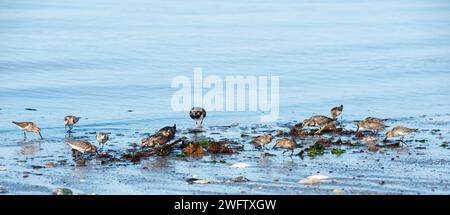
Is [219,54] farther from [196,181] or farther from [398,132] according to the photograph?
[196,181]

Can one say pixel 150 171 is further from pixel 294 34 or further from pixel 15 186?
pixel 294 34

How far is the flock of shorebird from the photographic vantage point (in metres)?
15.6

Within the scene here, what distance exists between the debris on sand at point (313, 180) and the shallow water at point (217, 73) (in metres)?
0.20

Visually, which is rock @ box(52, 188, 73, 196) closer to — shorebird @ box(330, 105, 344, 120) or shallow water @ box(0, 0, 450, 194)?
shallow water @ box(0, 0, 450, 194)

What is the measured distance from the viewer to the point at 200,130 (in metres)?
18.0

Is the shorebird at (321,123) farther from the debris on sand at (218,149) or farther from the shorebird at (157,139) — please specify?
the shorebird at (157,139)

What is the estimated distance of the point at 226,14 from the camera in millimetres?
36656

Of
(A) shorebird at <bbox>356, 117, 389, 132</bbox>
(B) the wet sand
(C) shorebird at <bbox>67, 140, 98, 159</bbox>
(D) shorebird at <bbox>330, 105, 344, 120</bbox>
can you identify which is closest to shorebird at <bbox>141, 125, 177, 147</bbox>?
(B) the wet sand

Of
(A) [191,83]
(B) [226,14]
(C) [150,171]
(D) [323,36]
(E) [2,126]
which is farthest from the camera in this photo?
(B) [226,14]

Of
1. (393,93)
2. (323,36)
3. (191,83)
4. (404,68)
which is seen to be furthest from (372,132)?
(323,36)

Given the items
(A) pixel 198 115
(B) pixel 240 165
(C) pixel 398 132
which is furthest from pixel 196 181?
(A) pixel 198 115

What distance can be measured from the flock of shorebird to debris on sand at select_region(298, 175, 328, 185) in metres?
1.77

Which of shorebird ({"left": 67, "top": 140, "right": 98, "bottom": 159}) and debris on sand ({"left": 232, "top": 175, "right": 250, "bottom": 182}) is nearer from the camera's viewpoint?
debris on sand ({"left": 232, "top": 175, "right": 250, "bottom": 182})
